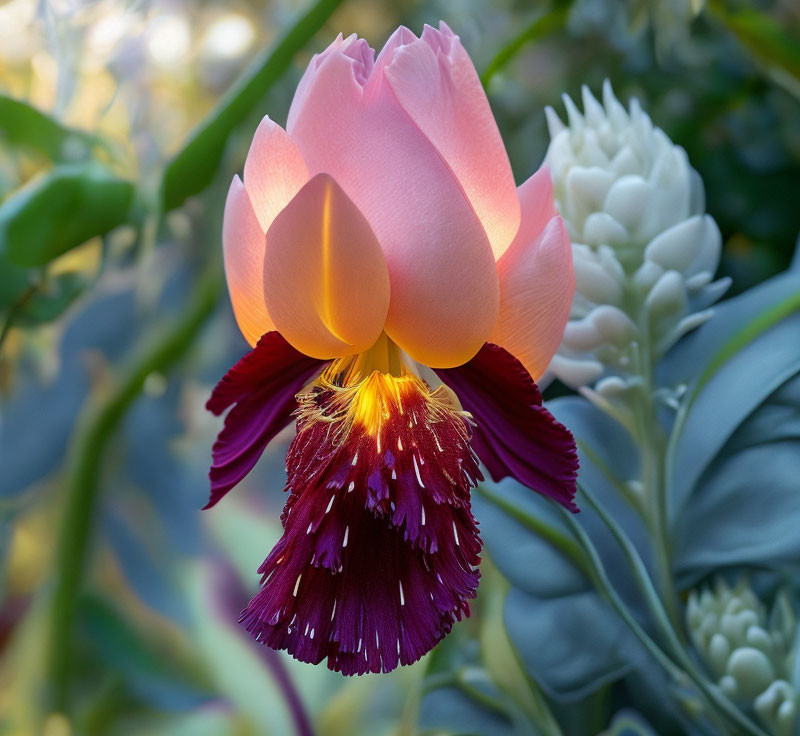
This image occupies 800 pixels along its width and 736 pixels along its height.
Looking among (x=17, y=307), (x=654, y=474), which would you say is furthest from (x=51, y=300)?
(x=654, y=474)

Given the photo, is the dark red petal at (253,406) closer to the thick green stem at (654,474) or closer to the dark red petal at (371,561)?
the dark red petal at (371,561)

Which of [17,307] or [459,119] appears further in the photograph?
[17,307]

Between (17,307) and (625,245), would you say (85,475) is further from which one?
(625,245)

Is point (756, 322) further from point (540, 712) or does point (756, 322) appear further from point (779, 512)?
point (540, 712)

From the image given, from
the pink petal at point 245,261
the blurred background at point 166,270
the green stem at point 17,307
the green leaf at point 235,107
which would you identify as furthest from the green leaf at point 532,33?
the green stem at point 17,307

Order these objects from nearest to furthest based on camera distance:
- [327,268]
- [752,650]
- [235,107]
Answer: [327,268] < [752,650] < [235,107]

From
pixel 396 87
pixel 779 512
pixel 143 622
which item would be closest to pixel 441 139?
pixel 396 87
